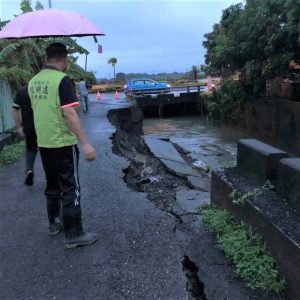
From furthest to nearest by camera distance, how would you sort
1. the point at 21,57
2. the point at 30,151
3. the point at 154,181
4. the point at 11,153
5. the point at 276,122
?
the point at 276,122 → the point at 21,57 → the point at 11,153 → the point at 154,181 → the point at 30,151

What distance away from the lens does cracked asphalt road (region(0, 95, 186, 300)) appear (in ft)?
11.6

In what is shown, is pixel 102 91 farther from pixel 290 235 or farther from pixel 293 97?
pixel 290 235

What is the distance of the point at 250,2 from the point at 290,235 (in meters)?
14.9

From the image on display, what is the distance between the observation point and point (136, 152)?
13781 mm

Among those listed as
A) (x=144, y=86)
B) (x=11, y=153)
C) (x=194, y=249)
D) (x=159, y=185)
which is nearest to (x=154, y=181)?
(x=159, y=185)

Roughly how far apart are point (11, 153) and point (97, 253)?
18.7 ft

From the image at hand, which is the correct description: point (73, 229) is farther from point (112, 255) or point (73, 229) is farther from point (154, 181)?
point (154, 181)

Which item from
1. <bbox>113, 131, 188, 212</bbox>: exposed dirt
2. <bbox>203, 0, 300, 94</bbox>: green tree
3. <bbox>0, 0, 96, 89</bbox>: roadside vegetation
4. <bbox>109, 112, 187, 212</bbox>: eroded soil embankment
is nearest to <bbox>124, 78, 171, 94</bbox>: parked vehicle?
<bbox>203, 0, 300, 94</bbox>: green tree

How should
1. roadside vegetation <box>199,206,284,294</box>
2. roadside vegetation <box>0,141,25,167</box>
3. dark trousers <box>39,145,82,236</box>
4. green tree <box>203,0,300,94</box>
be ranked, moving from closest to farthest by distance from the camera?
1. roadside vegetation <box>199,206,284,294</box>
2. dark trousers <box>39,145,82,236</box>
3. roadside vegetation <box>0,141,25,167</box>
4. green tree <box>203,0,300,94</box>

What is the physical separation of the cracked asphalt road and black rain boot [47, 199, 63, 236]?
0.09m

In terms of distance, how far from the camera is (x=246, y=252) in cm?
407

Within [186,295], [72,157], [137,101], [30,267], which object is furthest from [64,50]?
[137,101]

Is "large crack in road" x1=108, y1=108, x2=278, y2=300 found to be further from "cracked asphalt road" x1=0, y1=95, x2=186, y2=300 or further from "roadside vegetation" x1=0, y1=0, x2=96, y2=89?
"roadside vegetation" x1=0, y1=0, x2=96, y2=89

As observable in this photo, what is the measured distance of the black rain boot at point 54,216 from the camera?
4.65 m
